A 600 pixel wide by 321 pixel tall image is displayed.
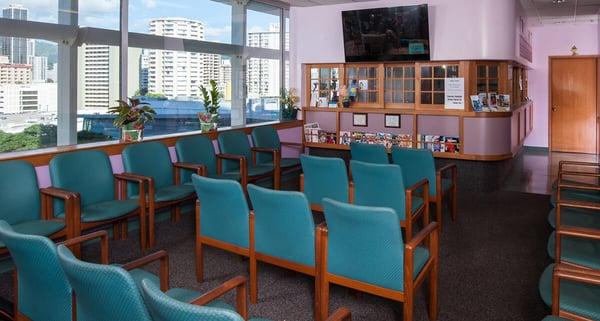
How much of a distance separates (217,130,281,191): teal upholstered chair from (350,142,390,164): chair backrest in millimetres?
1015

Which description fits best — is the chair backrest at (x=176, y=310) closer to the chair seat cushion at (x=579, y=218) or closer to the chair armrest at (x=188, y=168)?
the chair seat cushion at (x=579, y=218)

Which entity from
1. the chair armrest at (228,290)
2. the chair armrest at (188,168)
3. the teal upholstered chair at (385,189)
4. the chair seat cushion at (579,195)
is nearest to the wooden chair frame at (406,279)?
the chair armrest at (228,290)

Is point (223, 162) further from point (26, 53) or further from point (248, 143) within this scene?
point (26, 53)

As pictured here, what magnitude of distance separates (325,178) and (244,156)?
1.58 m

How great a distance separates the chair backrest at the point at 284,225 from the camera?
2.81 m

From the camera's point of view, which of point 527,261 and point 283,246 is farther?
point 527,261

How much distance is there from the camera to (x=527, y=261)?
387 centimetres

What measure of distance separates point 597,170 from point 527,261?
5248 millimetres

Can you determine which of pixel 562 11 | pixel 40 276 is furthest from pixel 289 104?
pixel 40 276

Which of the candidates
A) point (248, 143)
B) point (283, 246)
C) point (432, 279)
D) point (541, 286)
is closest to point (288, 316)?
point (283, 246)

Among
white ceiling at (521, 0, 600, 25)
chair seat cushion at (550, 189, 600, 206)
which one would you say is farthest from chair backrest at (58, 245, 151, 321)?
white ceiling at (521, 0, 600, 25)

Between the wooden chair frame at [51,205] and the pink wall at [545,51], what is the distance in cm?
982

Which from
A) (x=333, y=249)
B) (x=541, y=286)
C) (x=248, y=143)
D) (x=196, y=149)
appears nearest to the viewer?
(x=541, y=286)

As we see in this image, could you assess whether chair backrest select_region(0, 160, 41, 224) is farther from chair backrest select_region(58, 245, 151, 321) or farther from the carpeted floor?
chair backrest select_region(58, 245, 151, 321)
